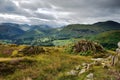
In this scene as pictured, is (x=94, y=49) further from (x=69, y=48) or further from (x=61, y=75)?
(x=61, y=75)

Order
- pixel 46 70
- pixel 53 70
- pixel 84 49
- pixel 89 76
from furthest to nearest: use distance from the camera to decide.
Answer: pixel 84 49, pixel 53 70, pixel 46 70, pixel 89 76

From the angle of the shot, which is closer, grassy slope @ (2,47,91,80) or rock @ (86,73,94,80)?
rock @ (86,73,94,80)

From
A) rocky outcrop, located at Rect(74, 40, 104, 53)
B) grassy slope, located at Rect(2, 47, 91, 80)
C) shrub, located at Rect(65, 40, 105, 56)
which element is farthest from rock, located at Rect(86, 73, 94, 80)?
rocky outcrop, located at Rect(74, 40, 104, 53)

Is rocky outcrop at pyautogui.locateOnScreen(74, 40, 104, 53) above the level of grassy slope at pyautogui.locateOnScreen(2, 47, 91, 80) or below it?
above

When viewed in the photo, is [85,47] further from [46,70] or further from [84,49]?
[46,70]

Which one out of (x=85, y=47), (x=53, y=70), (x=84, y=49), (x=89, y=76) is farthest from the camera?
(x=85, y=47)

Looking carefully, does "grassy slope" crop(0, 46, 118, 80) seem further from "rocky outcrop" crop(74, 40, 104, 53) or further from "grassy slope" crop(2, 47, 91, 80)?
"rocky outcrop" crop(74, 40, 104, 53)

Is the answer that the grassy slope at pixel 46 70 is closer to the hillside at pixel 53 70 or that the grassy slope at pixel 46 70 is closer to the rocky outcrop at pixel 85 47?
the hillside at pixel 53 70

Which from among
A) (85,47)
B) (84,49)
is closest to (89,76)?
(84,49)

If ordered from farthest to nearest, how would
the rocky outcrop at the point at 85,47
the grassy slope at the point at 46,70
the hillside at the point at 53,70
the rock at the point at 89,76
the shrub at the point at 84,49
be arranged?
the rocky outcrop at the point at 85,47 → the shrub at the point at 84,49 → the grassy slope at the point at 46,70 → the hillside at the point at 53,70 → the rock at the point at 89,76

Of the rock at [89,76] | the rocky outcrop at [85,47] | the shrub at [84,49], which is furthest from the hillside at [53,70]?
the rocky outcrop at [85,47]

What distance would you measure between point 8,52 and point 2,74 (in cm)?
2339

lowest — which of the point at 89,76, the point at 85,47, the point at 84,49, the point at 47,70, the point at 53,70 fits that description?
the point at 53,70

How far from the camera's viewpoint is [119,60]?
47844 millimetres
